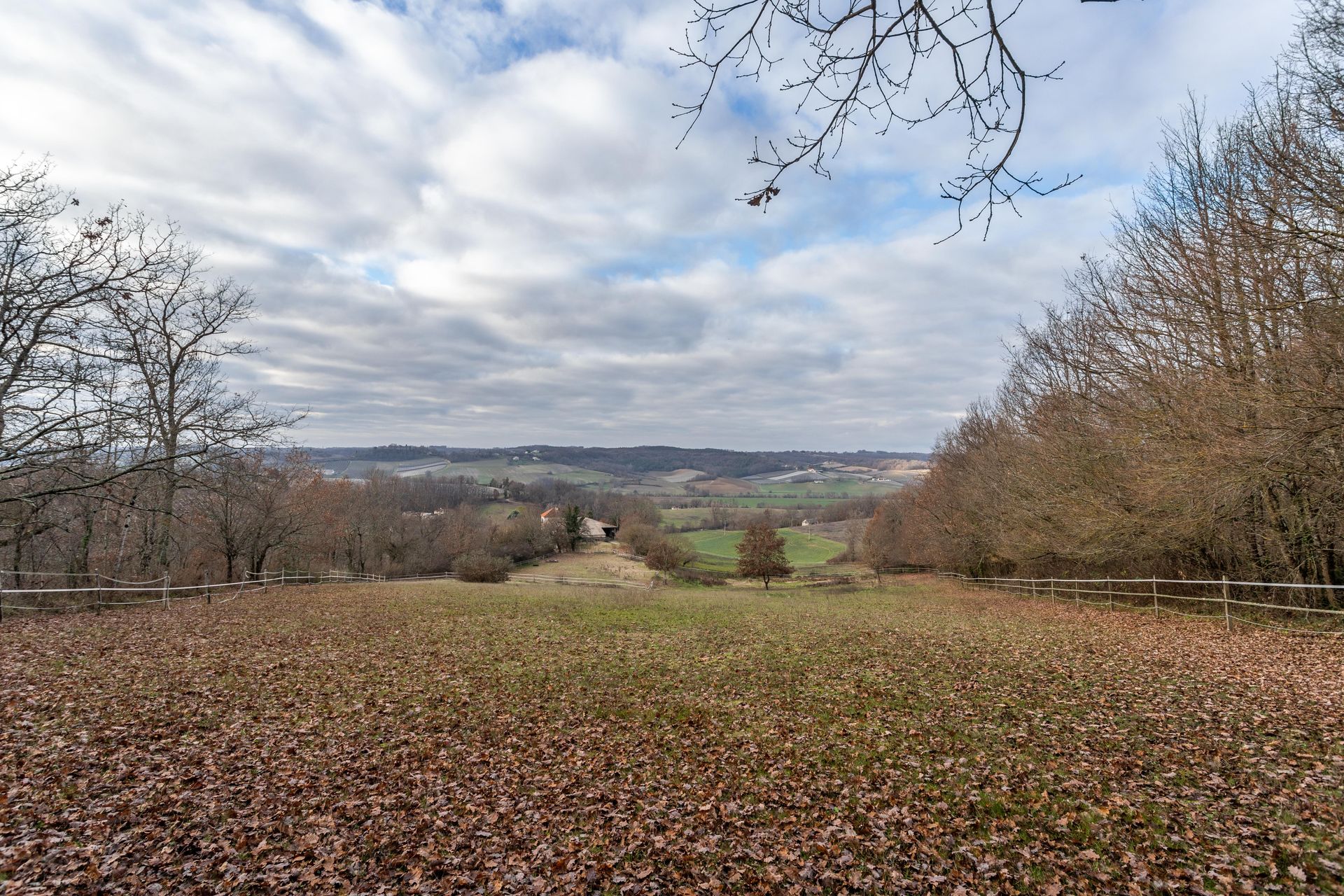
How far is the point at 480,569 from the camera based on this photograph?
141ft

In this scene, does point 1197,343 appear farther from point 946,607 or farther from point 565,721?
point 565,721

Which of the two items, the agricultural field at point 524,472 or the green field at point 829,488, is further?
the agricultural field at point 524,472

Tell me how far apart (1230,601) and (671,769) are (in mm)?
14239

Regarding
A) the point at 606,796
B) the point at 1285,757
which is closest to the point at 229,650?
the point at 606,796

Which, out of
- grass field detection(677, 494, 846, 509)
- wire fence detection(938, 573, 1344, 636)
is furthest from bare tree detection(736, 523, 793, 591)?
grass field detection(677, 494, 846, 509)

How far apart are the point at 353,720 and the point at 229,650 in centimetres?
578

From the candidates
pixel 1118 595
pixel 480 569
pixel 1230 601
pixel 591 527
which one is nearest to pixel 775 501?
pixel 591 527

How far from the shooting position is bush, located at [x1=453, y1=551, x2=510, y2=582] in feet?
141

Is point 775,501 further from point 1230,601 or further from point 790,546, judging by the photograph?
point 1230,601

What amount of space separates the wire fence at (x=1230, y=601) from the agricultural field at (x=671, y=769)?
62.8 inches

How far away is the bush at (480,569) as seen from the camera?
4288 centimetres

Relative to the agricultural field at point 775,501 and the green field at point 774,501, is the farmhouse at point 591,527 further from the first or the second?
the agricultural field at point 775,501

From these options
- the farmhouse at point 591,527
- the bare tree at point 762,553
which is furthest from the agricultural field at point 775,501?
the bare tree at point 762,553

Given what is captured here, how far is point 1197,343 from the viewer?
1405cm
